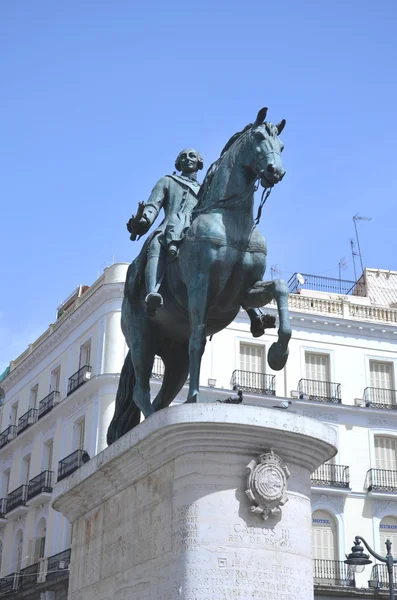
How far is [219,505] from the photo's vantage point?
299 inches

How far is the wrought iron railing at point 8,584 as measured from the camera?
131ft

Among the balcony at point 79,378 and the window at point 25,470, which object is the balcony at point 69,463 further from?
the window at point 25,470

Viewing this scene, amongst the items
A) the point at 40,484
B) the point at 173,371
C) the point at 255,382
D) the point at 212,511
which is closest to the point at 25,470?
the point at 40,484

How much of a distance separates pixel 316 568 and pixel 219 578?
30.2 m

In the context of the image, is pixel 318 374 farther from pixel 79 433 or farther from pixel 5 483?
pixel 5 483

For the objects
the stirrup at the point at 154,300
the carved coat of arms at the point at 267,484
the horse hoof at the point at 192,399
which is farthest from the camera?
the stirrup at the point at 154,300

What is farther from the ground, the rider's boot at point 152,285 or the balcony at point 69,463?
the balcony at point 69,463

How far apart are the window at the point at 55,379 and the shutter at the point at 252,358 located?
8232mm

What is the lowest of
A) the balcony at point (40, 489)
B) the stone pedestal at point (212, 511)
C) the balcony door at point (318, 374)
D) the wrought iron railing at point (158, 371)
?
the stone pedestal at point (212, 511)

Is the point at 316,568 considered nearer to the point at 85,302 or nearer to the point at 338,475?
the point at 338,475

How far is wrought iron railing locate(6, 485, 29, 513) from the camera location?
41.0 meters

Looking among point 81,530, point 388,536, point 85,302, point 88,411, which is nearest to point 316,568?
point 388,536

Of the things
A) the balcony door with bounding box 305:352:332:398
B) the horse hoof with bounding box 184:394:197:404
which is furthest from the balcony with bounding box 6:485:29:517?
the horse hoof with bounding box 184:394:197:404

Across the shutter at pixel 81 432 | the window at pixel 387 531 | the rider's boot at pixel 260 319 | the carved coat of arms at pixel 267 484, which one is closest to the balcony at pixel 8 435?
the shutter at pixel 81 432
